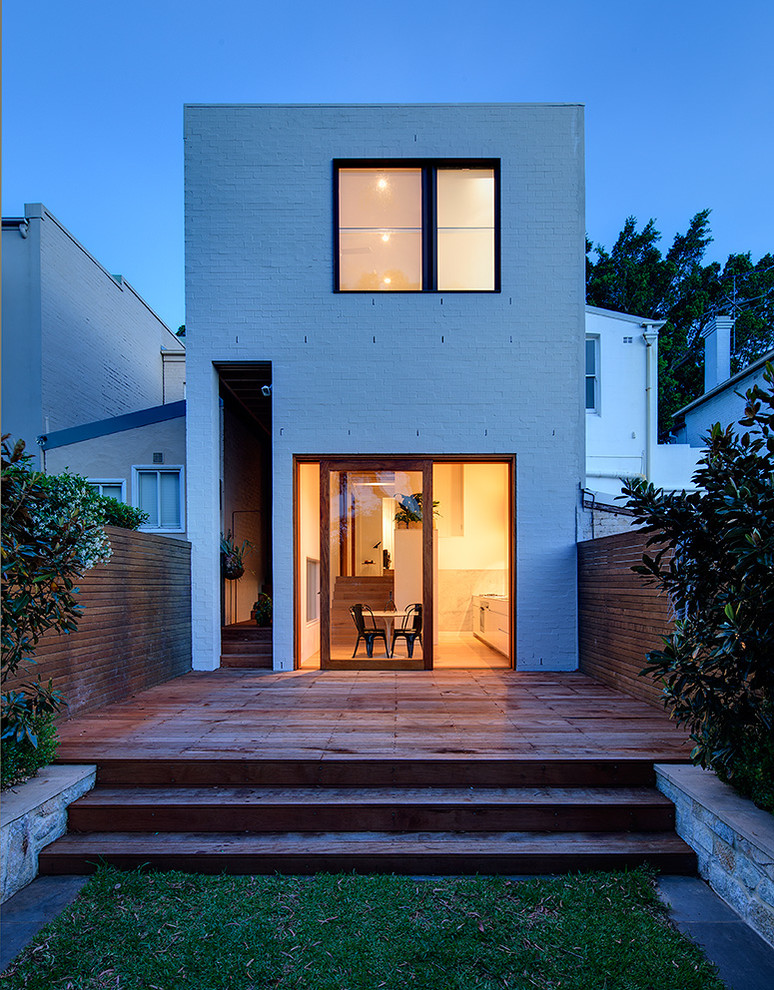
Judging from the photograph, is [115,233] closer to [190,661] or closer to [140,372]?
[140,372]

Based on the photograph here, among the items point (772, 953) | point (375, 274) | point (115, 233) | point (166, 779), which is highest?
point (115, 233)

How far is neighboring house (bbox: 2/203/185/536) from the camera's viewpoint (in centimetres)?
786

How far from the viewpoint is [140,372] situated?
1289 centimetres

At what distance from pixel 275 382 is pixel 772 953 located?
6.01 meters

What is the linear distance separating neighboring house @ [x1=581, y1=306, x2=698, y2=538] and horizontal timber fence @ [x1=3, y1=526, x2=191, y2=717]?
25.9 feet

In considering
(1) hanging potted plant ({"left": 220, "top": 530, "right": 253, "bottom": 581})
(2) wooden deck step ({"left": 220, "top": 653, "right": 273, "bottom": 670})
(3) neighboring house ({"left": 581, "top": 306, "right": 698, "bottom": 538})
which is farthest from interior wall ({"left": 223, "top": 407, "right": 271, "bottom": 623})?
(3) neighboring house ({"left": 581, "top": 306, "right": 698, "bottom": 538})

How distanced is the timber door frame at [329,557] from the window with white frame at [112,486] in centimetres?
274

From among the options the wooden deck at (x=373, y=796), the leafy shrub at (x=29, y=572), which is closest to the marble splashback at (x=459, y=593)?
the wooden deck at (x=373, y=796)

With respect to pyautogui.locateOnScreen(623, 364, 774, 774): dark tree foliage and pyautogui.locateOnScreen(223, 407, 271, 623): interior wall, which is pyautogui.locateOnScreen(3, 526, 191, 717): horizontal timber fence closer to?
pyautogui.locateOnScreen(223, 407, 271, 623): interior wall

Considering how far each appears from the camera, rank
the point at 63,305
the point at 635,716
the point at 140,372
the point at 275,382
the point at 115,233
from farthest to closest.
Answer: the point at 115,233
the point at 140,372
the point at 63,305
the point at 275,382
the point at 635,716

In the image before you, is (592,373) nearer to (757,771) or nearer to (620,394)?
(620,394)

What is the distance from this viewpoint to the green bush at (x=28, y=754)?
3.16 m

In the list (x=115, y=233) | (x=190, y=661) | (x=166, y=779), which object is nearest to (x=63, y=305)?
(x=190, y=661)

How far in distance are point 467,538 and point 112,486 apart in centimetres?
627
